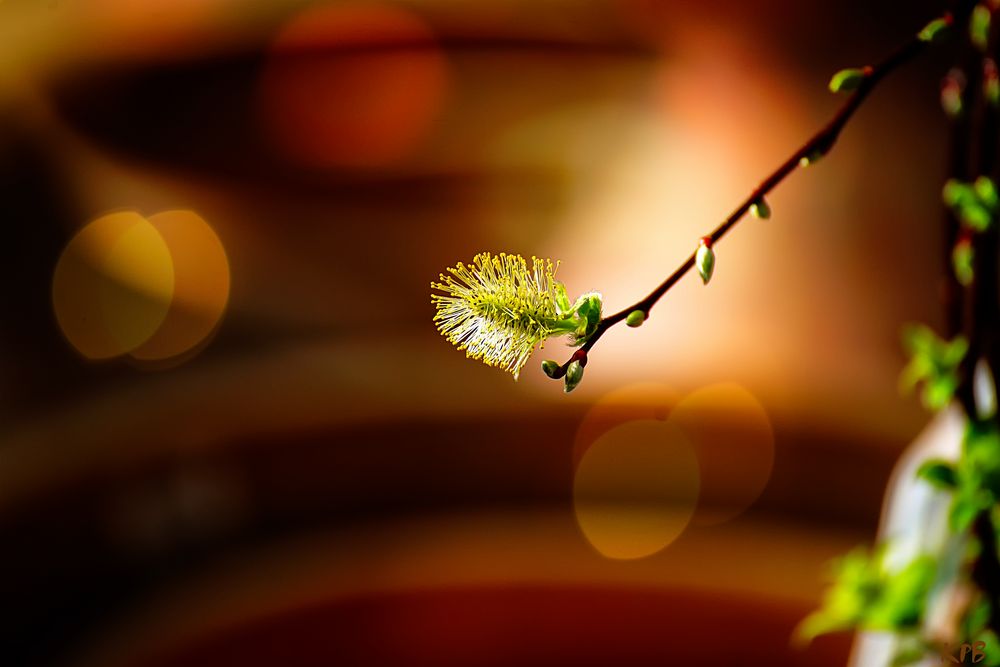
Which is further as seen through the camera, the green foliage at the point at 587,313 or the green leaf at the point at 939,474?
the green leaf at the point at 939,474

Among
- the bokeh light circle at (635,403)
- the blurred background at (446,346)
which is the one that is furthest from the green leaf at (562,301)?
the bokeh light circle at (635,403)

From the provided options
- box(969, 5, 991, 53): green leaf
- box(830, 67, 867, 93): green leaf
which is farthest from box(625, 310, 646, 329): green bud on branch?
box(969, 5, 991, 53): green leaf

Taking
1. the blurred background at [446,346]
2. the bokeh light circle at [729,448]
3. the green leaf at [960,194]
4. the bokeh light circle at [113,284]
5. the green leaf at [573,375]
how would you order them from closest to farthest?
1. the green leaf at [573,375]
2. the green leaf at [960,194]
3. the blurred background at [446,346]
4. the bokeh light circle at [729,448]
5. the bokeh light circle at [113,284]

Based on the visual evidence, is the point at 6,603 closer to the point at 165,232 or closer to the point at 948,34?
the point at 165,232

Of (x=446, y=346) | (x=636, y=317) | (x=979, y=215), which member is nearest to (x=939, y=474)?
(x=979, y=215)

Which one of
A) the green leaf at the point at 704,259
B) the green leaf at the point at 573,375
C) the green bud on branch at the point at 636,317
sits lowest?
the green leaf at the point at 573,375

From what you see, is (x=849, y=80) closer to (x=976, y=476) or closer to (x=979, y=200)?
(x=979, y=200)

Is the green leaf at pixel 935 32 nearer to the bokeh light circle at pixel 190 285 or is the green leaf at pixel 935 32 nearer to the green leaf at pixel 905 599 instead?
the green leaf at pixel 905 599

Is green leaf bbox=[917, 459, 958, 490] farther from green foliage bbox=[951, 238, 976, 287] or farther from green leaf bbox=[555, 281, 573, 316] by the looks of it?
green leaf bbox=[555, 281, 573, 316]
